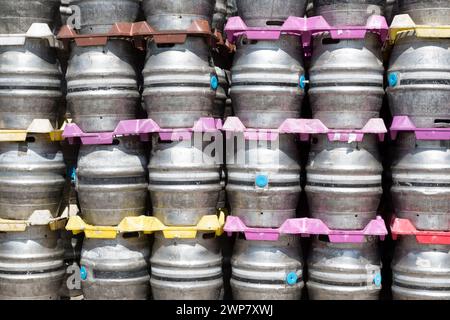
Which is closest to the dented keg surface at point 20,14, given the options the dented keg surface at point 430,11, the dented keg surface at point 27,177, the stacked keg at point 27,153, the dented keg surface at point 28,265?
the stacked keg at point 27,153

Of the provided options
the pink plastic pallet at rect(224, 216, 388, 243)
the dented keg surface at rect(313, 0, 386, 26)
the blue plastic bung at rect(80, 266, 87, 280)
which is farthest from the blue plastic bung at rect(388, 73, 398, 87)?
the blue plastic bung at rect(80, 266, 87, 280)

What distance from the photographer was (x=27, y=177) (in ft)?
16.1

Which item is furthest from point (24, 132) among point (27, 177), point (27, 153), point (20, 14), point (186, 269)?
point (186, 269)

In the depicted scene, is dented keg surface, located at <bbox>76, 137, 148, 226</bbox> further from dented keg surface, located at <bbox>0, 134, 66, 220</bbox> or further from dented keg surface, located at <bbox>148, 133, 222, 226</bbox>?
dented keg surface, located at <bbox>0, 134, 66, 220</bbox>

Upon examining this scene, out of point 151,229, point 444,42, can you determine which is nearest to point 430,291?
point 444,42

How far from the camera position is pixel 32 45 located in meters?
4.93

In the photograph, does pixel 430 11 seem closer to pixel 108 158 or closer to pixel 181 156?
pixel 181 156

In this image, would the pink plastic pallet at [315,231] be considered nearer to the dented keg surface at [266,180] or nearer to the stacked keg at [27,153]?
the dented keg surface at [266,180]

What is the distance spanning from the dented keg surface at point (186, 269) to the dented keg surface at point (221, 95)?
999 mm

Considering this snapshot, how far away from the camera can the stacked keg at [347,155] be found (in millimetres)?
4523

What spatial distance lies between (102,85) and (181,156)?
0.84 m

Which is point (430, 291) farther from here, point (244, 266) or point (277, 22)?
point (277, 22)

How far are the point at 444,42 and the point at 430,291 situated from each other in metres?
1.80

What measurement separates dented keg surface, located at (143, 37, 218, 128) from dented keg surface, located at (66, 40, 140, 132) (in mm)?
200
